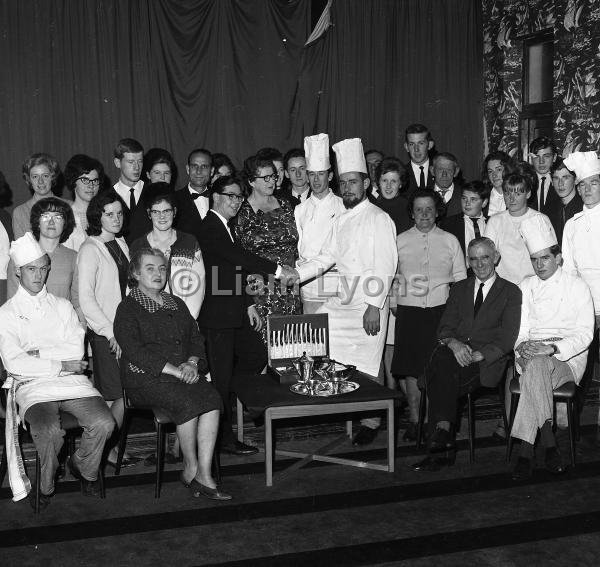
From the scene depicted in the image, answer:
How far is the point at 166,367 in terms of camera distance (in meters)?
3.71

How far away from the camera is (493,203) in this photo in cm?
532

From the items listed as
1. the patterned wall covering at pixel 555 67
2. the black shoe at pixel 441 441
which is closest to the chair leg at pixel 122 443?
the black shoe at pixel 441 441

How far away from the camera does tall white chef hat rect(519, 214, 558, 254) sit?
4176 millimetres

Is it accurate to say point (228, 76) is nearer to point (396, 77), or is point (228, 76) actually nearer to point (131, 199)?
point (396, 77)

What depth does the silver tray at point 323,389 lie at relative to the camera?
3.76m

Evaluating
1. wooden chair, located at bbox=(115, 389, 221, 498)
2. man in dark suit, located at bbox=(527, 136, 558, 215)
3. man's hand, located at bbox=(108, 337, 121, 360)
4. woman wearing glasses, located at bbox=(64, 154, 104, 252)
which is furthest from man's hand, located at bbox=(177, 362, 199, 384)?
man in dark suit, located at bbox=(527, 136, 558, 215)

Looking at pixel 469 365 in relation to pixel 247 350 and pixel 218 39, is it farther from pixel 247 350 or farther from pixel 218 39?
pixel 218 39

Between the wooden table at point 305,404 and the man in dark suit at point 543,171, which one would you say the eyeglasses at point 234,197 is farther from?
the man in dark suit at point 543,171

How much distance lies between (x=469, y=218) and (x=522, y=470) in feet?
5.89

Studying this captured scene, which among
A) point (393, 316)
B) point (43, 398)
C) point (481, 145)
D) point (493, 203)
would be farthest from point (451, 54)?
point (43, 398)

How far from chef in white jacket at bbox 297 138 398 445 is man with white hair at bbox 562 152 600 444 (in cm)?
105

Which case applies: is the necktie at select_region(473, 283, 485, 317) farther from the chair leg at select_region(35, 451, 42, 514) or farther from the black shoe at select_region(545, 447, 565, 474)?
the chair leg at select_region(35, 451, 42, 514)

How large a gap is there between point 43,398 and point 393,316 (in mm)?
2251

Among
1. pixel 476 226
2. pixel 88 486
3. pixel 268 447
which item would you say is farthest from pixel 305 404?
pixel 476 226
